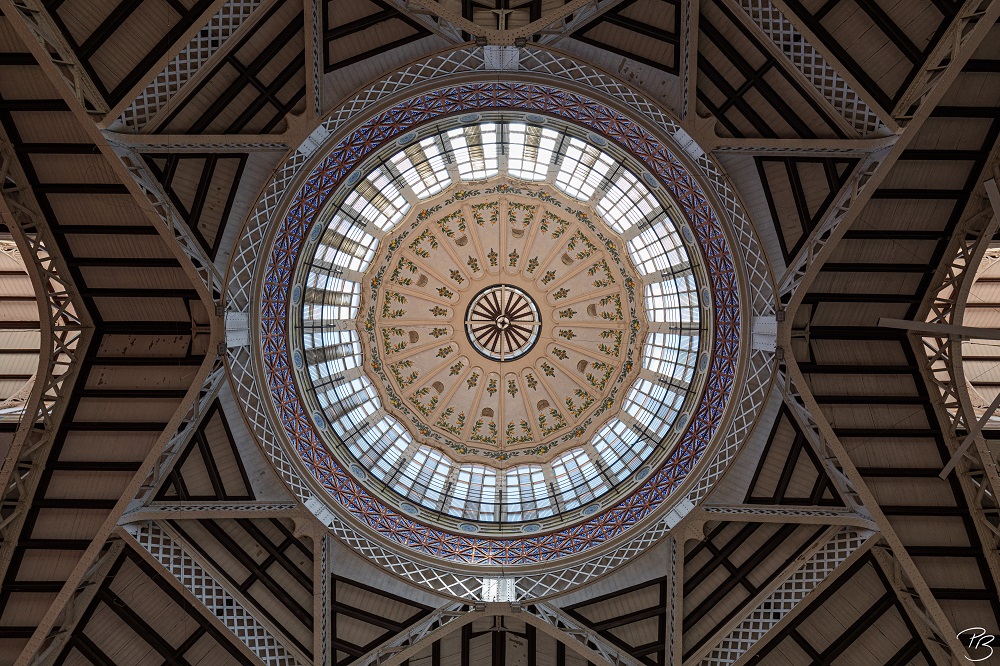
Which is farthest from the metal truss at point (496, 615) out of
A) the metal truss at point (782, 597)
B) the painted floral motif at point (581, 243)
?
the painted floral motif at point (581, 243)

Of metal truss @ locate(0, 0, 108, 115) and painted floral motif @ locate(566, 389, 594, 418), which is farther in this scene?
painted floral motif @ locate(566, 389, 594, 418)

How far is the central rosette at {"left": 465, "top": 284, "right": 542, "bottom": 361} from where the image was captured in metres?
30.9

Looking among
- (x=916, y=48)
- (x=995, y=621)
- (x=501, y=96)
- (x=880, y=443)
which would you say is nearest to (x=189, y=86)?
(x=501, y=96)

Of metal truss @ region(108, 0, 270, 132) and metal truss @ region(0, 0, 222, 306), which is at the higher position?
metal truss @ region(108, 0, 270, 132)

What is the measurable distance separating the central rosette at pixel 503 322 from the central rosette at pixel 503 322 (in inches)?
1.8

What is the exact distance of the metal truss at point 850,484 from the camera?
16.9m

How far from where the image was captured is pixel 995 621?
17.2m

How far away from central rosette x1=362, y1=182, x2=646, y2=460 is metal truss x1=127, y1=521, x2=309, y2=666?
→ 33.4 feet

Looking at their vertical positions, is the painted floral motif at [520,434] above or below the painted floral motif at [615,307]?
below

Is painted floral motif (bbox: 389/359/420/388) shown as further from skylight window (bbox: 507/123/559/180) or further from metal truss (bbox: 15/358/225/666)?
metal truss (bbox: 15/358/225/666)

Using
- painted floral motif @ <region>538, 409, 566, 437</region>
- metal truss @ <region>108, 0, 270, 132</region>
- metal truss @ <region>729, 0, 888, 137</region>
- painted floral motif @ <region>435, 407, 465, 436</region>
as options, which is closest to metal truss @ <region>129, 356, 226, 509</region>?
metal truss @ <region>108, 0, 270, 132</region>

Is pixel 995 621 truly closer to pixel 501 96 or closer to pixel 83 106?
pixel 501 96

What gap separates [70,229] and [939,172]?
2194 centimetres

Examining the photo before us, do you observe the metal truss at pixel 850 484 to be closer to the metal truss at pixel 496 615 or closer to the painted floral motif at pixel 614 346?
the metal truss at pixel 496 615
